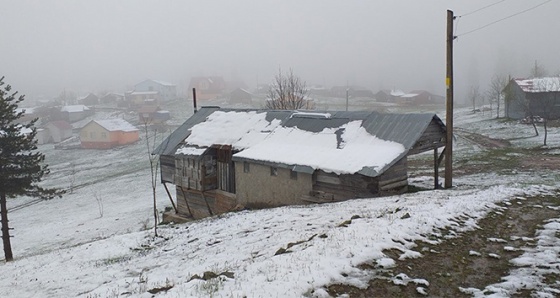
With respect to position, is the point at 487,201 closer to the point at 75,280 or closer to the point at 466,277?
the point at 466,277

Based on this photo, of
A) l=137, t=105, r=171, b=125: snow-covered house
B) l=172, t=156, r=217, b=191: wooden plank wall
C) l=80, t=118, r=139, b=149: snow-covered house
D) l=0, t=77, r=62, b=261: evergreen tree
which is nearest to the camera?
l=0, t=77, r=62, b=261: evergreen tree

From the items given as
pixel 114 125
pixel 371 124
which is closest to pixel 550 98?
pixel 371 124

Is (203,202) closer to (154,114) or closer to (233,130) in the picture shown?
(233,130)

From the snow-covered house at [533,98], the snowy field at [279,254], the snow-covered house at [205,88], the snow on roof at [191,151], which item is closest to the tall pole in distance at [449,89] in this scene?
the snowy field at [279,254]

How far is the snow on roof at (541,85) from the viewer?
171 ft

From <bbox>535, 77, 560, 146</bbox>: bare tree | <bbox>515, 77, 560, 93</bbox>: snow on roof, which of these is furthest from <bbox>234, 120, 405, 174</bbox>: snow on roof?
<bbox>515, 77, 560, 93</bbox>: snow on roof

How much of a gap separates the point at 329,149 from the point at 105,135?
219 ft

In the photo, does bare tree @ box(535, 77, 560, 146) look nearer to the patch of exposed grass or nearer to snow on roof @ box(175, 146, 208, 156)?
snow on roof @ box(175, 146, 208, 156)

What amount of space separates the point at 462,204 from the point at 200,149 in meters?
15.8

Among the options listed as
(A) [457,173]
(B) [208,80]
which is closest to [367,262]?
(A) [457,173]

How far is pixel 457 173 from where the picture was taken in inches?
1147

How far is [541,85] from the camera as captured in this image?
2137 inches

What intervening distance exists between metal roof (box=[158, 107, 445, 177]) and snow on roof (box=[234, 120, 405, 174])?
0.96 feet

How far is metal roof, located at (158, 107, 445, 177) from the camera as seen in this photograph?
19422 mm
